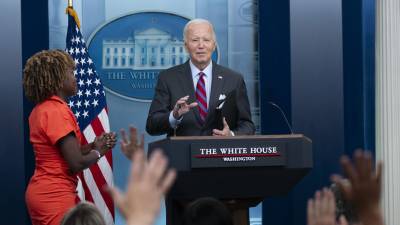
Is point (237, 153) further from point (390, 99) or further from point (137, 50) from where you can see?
point (137, 50)

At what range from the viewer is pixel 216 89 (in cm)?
569

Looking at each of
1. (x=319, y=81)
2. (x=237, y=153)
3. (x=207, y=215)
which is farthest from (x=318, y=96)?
(x=207, y=215)

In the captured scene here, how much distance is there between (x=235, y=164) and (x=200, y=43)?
1192 mm

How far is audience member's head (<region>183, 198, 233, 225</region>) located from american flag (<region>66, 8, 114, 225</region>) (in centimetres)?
369

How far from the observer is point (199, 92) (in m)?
5.70

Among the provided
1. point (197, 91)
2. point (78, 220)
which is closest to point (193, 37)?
point (197, 91)

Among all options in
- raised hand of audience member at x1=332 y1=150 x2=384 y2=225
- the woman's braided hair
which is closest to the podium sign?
the woman's braided hair

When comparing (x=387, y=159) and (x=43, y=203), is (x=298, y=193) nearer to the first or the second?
(x=387, y=159)

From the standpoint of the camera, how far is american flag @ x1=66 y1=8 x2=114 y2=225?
712cm

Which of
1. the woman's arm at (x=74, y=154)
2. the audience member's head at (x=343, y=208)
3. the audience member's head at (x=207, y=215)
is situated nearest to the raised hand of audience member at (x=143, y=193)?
the audience member's head at (x=207, y=215)

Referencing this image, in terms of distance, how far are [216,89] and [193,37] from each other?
1.19 ft

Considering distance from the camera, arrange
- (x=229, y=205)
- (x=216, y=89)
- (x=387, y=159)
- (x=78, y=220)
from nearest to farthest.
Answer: (x=78, y=220) → (x=229, y=205) → (x=216, y=89) → (x=387, y=159)

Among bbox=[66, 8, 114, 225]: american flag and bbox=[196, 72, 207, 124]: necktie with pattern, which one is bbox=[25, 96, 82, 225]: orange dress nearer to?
bbox=[196, 72, 207, 124]: necktie with pattern

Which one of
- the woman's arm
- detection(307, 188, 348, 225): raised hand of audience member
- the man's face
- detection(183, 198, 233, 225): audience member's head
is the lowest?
detection(183, 198, 233, 225): audience member's head
